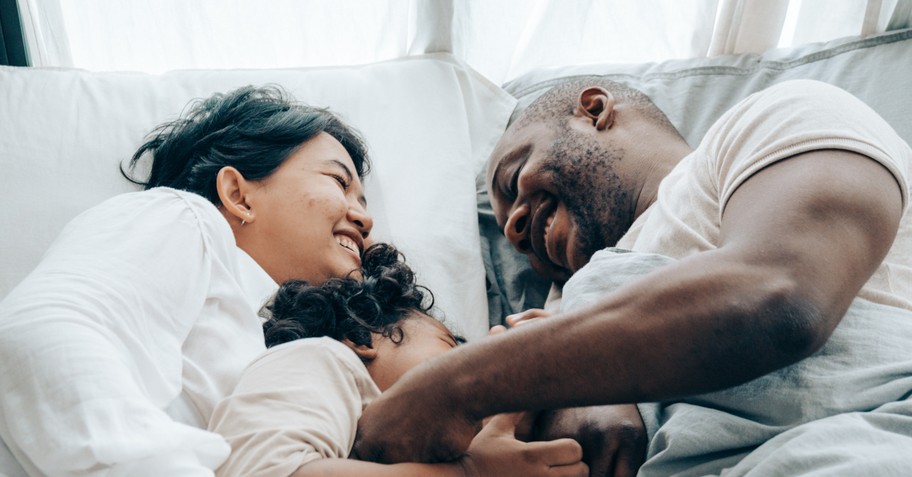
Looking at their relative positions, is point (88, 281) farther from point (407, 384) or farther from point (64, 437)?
point (407, 384)

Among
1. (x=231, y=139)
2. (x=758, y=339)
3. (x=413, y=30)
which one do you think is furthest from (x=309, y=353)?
(x=413, y=30)

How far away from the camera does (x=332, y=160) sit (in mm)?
1536

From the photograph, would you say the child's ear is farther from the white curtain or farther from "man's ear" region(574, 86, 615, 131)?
the white curtain

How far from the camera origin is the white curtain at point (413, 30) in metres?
1.86

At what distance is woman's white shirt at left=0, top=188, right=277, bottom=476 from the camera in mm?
816

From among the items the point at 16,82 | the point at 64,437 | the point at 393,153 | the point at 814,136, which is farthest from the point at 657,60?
the point at 64,437

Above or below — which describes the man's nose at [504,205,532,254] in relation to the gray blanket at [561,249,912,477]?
below

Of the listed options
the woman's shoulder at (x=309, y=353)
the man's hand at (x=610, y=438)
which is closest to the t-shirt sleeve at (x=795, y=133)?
the man's hand at (x=610, y=438)

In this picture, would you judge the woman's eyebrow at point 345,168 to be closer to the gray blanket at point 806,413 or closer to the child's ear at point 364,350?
Result: the child's ear at point 364,350

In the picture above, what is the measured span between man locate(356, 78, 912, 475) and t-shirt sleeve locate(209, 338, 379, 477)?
5 centimetres

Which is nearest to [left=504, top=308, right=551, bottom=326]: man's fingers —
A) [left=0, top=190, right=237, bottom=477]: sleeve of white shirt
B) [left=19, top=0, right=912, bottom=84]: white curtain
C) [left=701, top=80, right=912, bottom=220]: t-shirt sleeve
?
[left=701, top=80, right=912, bottom=220]: t-shirt sleeve

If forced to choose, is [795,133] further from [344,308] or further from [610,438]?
[344,308]

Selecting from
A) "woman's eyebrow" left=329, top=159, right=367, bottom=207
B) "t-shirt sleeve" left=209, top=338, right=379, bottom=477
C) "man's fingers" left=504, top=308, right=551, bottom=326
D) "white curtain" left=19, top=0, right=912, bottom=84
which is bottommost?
"man's fingers" left=504, top=308, right=551, bottom=326

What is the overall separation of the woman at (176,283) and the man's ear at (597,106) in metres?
0.45
